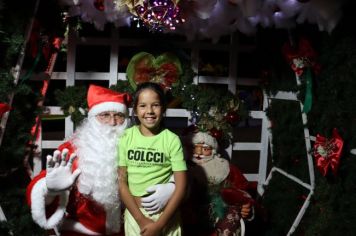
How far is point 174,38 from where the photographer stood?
3887 millimetres

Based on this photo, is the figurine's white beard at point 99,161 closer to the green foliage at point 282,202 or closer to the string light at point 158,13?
the string light at point 158,13

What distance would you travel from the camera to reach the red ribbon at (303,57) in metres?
3.05

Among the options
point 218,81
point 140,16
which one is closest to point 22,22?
point 140,16

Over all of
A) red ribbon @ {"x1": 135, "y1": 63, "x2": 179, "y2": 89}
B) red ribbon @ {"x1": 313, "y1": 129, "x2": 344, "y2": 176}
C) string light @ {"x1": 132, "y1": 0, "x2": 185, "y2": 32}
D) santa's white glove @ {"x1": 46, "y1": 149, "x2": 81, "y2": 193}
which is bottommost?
santa's white glove @ {"x1": 46, "y1": 149, "x2": 81, "y2": 193}

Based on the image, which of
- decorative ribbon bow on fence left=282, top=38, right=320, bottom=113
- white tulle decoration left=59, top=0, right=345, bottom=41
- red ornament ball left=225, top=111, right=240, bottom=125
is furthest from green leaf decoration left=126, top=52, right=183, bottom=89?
decorative ribbon bow on fence left=282, top=38, right=320, bottom=113

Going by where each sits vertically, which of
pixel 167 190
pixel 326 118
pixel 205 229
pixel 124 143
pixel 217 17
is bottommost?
pixel 205 229

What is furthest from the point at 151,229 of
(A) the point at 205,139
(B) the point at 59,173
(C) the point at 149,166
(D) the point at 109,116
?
(A) the point at 205,139

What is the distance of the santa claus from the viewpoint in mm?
2592

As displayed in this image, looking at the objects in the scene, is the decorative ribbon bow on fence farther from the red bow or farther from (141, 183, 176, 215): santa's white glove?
the red bow

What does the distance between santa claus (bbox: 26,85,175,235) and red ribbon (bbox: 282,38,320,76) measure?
4.36ft

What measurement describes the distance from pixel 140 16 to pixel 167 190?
122 centimetres

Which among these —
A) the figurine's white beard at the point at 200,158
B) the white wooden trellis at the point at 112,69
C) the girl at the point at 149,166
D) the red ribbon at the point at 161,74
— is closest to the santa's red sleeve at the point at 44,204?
the girl at the point at 149,166

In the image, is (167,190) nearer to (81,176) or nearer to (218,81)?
(81,176)

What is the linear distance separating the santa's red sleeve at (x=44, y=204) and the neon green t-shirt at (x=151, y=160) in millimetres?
501
